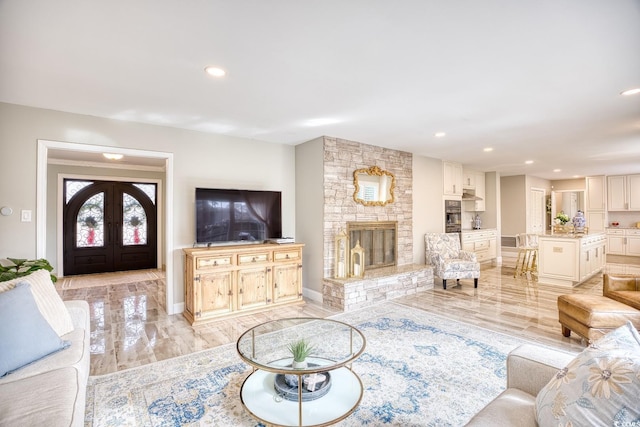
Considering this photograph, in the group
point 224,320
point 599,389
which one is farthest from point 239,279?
point 599,389

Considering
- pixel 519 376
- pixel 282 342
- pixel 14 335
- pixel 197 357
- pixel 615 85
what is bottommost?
pixel 197 357

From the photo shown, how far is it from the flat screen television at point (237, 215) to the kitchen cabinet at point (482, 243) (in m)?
4.63

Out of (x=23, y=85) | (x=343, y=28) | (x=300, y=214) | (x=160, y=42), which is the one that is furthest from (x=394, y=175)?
(x=23, y=85)

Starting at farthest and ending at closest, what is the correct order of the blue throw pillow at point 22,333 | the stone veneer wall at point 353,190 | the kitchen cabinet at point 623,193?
the kitchen cabinet at point 623,193, the stone veneer wall at point 353,190, the blue throw pillow at point 22,333

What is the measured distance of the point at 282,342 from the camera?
241 cm

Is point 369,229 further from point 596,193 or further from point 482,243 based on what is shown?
point 596,193

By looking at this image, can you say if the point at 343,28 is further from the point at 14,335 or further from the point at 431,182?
the point at 431,182

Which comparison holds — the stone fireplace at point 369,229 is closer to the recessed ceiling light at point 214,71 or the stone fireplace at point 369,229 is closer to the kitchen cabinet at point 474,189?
the recessed ceiling light at point 214,71

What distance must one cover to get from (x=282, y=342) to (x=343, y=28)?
88.3 inches

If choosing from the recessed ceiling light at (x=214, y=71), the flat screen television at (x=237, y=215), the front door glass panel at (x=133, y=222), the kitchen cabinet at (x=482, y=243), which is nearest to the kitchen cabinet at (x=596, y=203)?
the kitchen cabinet at (x=482, y=243)

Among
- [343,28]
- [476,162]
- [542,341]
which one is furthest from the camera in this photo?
[476,162]

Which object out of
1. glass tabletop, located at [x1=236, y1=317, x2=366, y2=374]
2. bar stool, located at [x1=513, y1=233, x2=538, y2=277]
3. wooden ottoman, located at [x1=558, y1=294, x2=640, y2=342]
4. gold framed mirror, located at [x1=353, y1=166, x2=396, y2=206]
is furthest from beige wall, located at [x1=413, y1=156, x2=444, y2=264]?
glass tabletop, located at [x1=236, y1=317, x2=366, y2=374]

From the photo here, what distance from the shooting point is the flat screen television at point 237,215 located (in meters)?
4.17

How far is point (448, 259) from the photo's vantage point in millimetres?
5789
